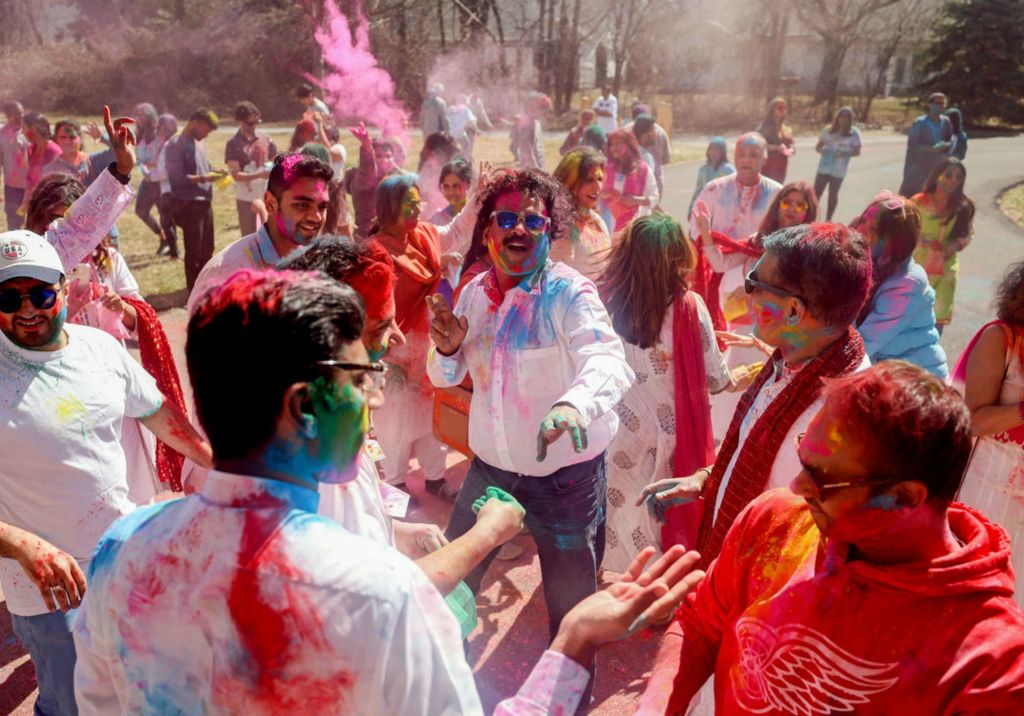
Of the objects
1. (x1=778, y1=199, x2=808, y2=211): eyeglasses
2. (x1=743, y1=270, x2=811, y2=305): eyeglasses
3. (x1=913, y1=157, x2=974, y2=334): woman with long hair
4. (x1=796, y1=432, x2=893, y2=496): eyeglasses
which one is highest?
(x1=743, y1=270, x2=811, y2=305): eyeglasses

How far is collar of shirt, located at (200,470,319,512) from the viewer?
4.60 feet

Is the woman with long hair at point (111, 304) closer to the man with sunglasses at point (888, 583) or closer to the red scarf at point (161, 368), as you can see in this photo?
the red scarf at point (161, 368)

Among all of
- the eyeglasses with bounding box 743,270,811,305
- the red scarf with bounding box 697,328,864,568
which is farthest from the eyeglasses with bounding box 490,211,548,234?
the red scarf with bounding box 697,328,864,568

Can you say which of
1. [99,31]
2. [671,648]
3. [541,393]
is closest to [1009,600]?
[671,648]

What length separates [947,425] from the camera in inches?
61.7

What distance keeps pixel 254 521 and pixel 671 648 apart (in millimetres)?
1060

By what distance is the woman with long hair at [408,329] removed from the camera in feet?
17.3

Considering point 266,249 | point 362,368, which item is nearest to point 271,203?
point 266,249

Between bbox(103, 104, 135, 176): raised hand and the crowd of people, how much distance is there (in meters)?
0.01

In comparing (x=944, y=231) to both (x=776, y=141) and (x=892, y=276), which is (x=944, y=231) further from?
(x=776, y=141)

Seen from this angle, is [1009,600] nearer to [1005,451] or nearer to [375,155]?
[1005,451]

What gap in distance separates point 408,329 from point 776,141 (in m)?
8.49

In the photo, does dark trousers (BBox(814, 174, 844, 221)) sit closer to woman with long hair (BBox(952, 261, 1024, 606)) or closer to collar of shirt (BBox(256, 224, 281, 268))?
woman with long hair (BBox(952, 261, 1024, 606))

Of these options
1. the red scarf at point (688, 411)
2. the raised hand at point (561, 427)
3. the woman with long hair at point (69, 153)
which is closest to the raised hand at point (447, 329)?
the raised hand at point (561, 427)
